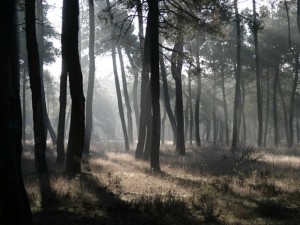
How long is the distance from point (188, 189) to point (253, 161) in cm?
820

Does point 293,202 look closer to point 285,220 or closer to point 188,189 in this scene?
point 285,220

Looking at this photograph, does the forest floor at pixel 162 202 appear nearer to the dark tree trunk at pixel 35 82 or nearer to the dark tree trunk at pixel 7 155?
the dark tree trunk at pixel 7 155

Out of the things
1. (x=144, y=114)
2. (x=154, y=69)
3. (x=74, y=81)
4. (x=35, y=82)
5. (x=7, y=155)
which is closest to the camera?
(x=7, y=155)

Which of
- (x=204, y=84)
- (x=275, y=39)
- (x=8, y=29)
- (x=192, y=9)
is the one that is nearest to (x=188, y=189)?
(x=8, y=29)

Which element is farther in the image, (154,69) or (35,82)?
(154,69)

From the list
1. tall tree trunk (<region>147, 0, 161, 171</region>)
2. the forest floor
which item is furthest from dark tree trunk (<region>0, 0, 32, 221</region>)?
tall tree trunk (<region>147, 0, 161, 171</region>)

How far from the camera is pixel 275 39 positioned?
3597cm

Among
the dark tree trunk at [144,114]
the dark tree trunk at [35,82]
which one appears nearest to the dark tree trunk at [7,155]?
the dark tree trunk at [35,82]

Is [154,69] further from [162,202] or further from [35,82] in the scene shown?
[162,202]

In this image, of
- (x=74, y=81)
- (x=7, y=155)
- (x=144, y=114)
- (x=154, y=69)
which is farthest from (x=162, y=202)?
(x=144, y=114)

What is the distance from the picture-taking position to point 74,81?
40.2 feet

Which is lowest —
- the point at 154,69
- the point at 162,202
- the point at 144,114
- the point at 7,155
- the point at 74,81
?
the point at 162,202

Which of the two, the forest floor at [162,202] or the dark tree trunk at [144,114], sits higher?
the dark tree trunk at [144,114]

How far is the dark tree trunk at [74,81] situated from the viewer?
40.1ft
